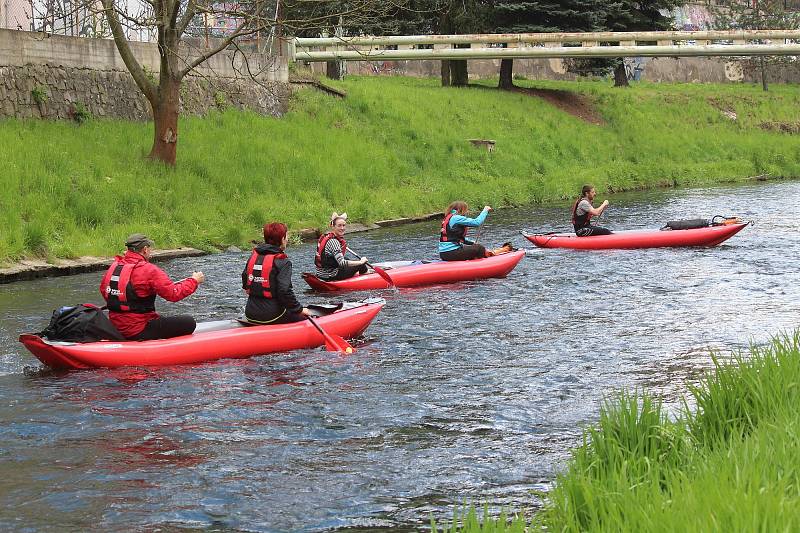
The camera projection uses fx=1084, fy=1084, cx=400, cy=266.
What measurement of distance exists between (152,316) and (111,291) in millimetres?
530

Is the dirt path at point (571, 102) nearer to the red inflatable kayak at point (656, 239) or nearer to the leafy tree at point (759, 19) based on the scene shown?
the leafy tree at point (759, 19)

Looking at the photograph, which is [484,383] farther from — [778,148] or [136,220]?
[778,148]

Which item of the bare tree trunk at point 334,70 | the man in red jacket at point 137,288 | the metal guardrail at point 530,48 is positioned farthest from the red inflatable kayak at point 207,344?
the bare tree trunk at point 334,70

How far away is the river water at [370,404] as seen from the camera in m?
6.71

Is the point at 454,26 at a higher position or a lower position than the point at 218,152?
higher

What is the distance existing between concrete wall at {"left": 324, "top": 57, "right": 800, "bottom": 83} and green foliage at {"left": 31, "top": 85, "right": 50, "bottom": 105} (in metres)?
23.9

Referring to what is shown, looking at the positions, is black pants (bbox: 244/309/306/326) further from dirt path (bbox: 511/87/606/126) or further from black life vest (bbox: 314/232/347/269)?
dirt path (bbox: 511/87/606/126)

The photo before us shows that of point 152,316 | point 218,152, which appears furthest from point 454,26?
point 152,316

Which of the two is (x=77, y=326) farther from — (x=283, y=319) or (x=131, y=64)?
(x=131, y=64)

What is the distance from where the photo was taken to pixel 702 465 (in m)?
5.17

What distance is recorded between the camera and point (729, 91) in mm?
48938

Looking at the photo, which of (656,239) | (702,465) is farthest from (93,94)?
(702,465)

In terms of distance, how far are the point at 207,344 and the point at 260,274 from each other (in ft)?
3.24

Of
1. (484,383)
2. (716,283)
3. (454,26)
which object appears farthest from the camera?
(454,26)
